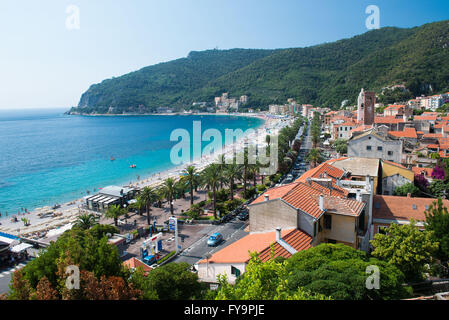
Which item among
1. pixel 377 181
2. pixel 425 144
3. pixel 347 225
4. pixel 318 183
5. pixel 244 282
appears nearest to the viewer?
pixel 244 282

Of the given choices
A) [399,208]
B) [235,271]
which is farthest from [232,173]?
[235,271]

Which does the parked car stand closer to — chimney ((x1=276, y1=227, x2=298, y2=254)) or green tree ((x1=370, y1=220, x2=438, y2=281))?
chimney ((x1=276, y1=227, x2=298, y2=254))

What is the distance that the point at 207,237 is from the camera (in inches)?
1134

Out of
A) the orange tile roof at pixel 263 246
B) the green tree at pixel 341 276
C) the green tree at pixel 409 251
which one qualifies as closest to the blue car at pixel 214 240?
the orange tile roof at pixel 263 246

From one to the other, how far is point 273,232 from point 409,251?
24.9ft

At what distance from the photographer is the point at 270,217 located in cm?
1997

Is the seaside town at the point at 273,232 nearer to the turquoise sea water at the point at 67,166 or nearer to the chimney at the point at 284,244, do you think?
the chimney at the point at 284,244

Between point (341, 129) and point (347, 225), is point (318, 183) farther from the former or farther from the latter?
point (341, 129)

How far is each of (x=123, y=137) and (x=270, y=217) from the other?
13255cm

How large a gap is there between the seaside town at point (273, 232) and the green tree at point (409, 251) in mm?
58

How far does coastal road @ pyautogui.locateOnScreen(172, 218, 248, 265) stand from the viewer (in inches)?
977

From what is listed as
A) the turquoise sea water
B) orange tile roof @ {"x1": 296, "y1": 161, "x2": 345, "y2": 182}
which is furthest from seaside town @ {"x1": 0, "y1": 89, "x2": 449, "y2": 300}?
the turquoise sea water

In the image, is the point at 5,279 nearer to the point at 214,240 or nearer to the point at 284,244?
the point at 214,240
